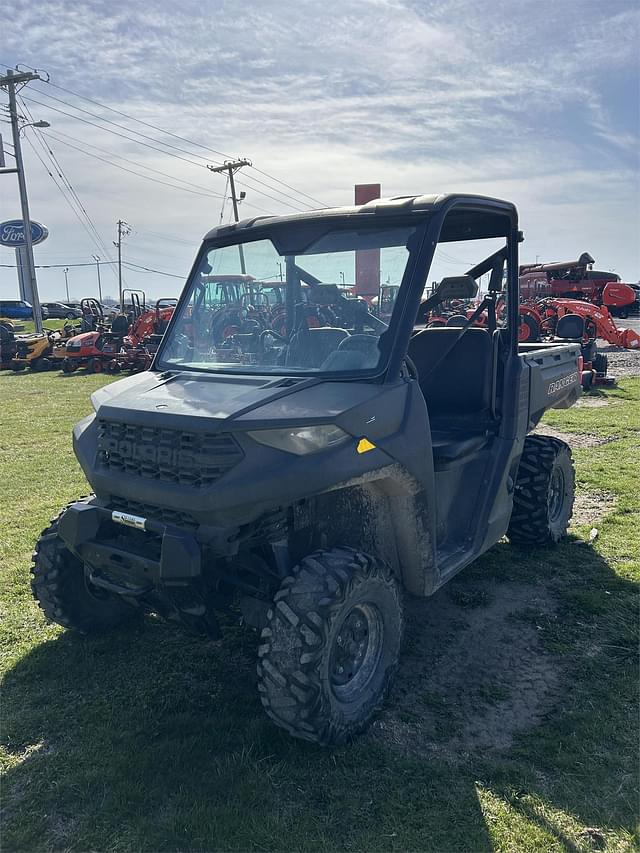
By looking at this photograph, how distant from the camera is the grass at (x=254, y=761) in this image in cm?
243

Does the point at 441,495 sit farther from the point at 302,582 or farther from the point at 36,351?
the point at 36,351

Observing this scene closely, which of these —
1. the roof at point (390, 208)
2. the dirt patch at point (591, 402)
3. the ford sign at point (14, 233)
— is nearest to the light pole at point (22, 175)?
the ford sign at point (14, 233)

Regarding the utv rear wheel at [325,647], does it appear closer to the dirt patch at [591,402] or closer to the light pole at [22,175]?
the dirt patch at [591,402]

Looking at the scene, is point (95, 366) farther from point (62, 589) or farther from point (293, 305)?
point (293, 305)

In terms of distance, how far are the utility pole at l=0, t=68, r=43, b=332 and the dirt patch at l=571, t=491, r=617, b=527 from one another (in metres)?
25.4

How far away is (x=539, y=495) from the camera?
480cm

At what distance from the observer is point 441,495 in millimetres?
3721

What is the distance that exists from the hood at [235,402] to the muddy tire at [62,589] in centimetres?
91

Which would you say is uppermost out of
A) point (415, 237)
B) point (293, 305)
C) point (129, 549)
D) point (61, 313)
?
point (61, 313)

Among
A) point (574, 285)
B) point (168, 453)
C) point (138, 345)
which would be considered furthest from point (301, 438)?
point (574, 285)

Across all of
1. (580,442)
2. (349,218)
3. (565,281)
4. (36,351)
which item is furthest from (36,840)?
(565,281)

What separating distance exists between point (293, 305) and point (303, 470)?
1.26 metres

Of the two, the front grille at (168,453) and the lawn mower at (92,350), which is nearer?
the front grille at (168,453)

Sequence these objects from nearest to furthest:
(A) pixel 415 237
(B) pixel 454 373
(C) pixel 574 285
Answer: (A) pixel 415 237, (B) pixel 454 373, (C) pixel 574 285
